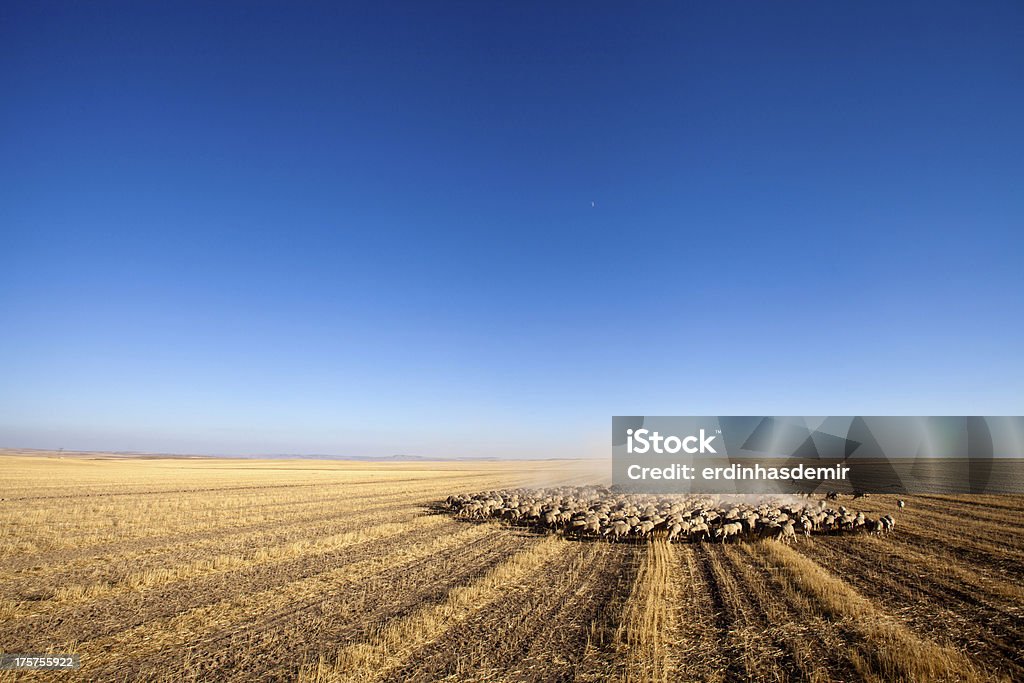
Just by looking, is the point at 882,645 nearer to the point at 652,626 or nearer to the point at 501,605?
the point at 652,626

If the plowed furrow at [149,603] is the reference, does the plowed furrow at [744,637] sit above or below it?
above

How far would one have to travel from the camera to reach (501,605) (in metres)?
10.7

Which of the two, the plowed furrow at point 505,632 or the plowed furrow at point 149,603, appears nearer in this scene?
the plowed furrow at point 505,632

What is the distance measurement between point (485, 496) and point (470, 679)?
924 inches

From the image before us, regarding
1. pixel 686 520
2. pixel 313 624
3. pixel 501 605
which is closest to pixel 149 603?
pixel 313 624

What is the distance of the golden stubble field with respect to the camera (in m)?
7.79

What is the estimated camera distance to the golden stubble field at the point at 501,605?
779 centimetres

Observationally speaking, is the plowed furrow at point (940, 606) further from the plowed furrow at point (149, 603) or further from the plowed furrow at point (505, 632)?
the plowed furrow at point (149, 603)

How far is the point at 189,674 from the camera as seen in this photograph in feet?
24.4

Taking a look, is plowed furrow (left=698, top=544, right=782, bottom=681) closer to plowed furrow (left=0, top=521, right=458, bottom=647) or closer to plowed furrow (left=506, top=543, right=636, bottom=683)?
plowed furrow (left=506, top=543, right=636, bottom=683)

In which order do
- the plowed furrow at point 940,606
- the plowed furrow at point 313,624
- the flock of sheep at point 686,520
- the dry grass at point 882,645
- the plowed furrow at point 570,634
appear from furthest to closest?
the flock of sheep at point 686,520
the plowed furrow at point 940,606
the plowed furrow at point 313,624
the plowed furrow at point 570,634
the dry grass at point 882,645

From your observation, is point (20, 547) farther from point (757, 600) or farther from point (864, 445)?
point (864, 445)

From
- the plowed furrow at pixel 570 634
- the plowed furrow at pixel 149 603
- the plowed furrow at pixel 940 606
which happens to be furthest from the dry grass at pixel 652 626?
the plowed furrow at pixel 149 603

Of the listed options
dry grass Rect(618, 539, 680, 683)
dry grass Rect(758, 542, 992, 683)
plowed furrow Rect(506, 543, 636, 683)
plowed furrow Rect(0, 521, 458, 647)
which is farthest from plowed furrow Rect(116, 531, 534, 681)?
dry grass Rect(758, 542, 992, 683)
